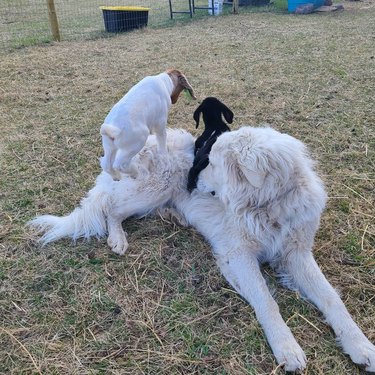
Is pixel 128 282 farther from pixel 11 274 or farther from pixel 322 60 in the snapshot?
pixel 322 60

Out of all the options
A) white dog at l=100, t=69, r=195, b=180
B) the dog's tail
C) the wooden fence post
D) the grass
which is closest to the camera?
the grass

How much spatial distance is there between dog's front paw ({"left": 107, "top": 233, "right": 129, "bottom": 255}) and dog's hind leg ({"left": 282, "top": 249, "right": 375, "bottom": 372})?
3.55 ft

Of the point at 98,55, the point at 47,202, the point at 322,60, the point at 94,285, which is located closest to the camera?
the point at 94,285

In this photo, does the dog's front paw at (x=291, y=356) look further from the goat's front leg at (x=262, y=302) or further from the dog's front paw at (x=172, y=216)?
the dog's front paw at (x=172, y=216)

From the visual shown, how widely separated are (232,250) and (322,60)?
518 centimetres

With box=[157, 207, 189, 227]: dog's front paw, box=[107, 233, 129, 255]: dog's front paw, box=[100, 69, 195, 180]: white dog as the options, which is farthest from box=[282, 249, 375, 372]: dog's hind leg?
box=[100, 69, 195, 180]: white dog

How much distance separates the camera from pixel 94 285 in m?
2.57

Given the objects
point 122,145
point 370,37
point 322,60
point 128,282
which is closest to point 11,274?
point 128,282

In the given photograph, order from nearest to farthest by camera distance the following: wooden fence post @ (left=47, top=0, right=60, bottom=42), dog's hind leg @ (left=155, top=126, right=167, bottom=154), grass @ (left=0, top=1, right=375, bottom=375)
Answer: grass @ (left=0, top=1, right=375, bottom=375)
dog's hind leg @ (left=155, top=126, right=167, bottom=154)
wooden fence post @ (left=47, top=0, right=60, bottom=42)

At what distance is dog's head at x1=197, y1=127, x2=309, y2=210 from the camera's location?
7.82 feet

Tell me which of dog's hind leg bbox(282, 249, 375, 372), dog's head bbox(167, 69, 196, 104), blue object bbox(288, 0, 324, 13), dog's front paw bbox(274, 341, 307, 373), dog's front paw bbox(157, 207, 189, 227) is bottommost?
dog's front paw bbox(274, 341, 307, 373)

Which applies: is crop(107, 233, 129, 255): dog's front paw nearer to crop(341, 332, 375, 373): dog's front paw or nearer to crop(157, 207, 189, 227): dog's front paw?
crop(157, 207, 189, 227): dog's front paw

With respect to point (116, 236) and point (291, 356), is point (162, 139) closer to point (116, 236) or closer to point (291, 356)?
point (116, 236)

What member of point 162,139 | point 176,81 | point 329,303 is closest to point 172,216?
point 162,139
